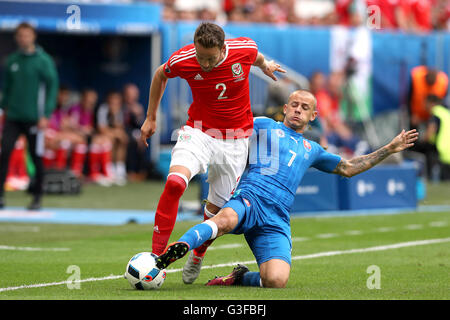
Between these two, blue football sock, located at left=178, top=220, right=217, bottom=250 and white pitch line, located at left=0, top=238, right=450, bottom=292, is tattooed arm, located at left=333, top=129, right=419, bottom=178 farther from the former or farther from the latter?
white pitch line, located at left=0, top=238, right=450, bottom=292

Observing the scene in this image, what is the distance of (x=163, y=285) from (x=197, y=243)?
77 cm

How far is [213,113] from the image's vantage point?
26.1ft

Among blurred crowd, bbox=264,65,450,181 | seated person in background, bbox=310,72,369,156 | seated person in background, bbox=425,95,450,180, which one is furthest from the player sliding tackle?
seated person in background, bbox=425,95,450,180

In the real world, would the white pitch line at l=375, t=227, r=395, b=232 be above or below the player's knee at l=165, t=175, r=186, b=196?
below

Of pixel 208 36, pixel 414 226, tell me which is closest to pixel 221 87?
pixel 208 36

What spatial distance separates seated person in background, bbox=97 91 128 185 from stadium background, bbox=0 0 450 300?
623mm

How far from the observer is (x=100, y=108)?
827 inches

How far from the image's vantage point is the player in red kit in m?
7.58

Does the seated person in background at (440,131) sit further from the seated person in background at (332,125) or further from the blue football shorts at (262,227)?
the blue football shorts at (262,227)

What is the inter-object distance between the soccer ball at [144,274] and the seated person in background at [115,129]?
14.0 meters

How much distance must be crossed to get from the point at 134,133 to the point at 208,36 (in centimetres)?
1425

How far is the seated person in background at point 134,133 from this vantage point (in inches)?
826

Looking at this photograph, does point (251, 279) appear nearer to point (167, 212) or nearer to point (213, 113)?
point (167, 212)

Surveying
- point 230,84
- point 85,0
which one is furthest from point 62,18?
point 230,84
